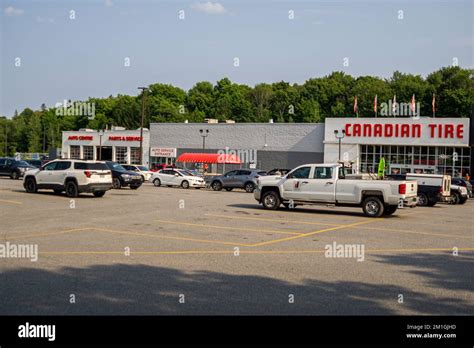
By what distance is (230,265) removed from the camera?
10.9 m

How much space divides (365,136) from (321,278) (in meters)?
49.1

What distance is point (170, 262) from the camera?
11094 millimetres

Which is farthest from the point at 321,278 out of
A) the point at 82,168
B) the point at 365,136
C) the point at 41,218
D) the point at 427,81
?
the point at 427,81

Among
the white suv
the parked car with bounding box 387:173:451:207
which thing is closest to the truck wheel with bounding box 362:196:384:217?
the parked car with bounding box 387:173:451:207

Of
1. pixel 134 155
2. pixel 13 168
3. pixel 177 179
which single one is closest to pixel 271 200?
pixel 177 179

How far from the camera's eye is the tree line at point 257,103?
9156 cm

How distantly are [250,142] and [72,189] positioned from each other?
38752 mm

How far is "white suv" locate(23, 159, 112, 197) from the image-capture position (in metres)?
26.2

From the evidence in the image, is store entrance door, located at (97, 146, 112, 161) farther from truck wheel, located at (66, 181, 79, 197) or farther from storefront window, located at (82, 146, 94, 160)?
truck wheel, located at (66, 181, 79, 197)

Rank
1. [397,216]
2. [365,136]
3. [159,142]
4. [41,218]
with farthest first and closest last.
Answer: [159,142] < [365,136] < [397,216] < [41,218]

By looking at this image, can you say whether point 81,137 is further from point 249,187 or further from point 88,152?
point 249,187
